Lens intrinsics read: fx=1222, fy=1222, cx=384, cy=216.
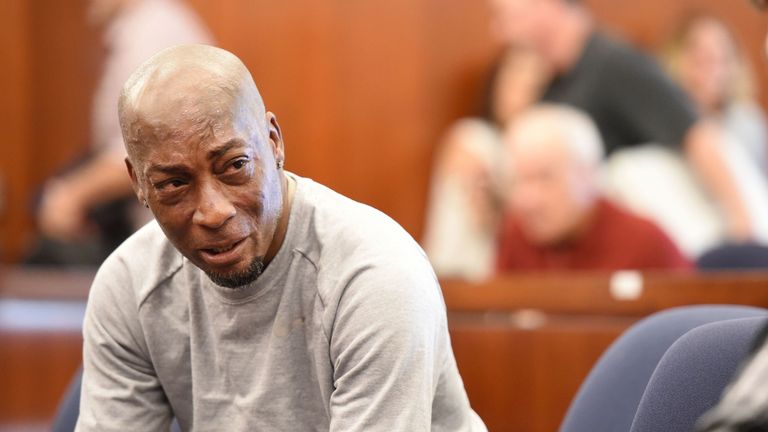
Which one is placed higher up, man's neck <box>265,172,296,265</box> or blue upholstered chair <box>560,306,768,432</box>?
man's neck <box>265,172,296,265</box>

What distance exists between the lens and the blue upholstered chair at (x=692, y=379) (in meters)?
1.30

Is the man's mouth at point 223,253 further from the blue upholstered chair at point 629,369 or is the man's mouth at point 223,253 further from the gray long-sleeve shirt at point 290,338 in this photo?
the blue upholstered chair at point 629,369

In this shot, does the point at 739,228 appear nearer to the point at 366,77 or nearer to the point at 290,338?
the point at 366,77

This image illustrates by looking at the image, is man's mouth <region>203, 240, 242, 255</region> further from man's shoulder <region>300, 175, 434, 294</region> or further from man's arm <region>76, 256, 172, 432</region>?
man's arm <region>76, 256, 172, 432</region>

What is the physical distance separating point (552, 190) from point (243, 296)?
2006 millimetres

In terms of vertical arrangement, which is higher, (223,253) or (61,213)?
(223,253)

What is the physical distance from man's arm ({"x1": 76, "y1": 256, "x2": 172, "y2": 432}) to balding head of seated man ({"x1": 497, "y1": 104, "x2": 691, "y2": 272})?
196cm

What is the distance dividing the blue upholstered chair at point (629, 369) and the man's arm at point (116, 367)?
560 mm

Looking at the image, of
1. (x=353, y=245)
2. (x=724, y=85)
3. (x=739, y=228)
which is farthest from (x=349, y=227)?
(x=724, y=85)

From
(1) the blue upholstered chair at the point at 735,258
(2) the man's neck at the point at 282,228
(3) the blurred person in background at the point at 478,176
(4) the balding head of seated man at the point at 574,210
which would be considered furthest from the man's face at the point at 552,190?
(2) the man's neck at the point at 282,228

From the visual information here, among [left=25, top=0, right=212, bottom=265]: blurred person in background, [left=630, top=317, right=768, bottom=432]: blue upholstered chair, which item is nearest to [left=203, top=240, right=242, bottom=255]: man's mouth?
[left=630, top=317, right=768, bottom=432]: blue upholstered chair

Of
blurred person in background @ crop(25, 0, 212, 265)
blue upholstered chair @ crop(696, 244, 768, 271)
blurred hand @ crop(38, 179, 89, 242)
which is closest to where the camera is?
blue upholstered chair @ crop(696, 244, 768, 271)

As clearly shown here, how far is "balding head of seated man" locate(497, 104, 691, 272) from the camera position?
10.9 feet

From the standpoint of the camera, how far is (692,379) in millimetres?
1312
